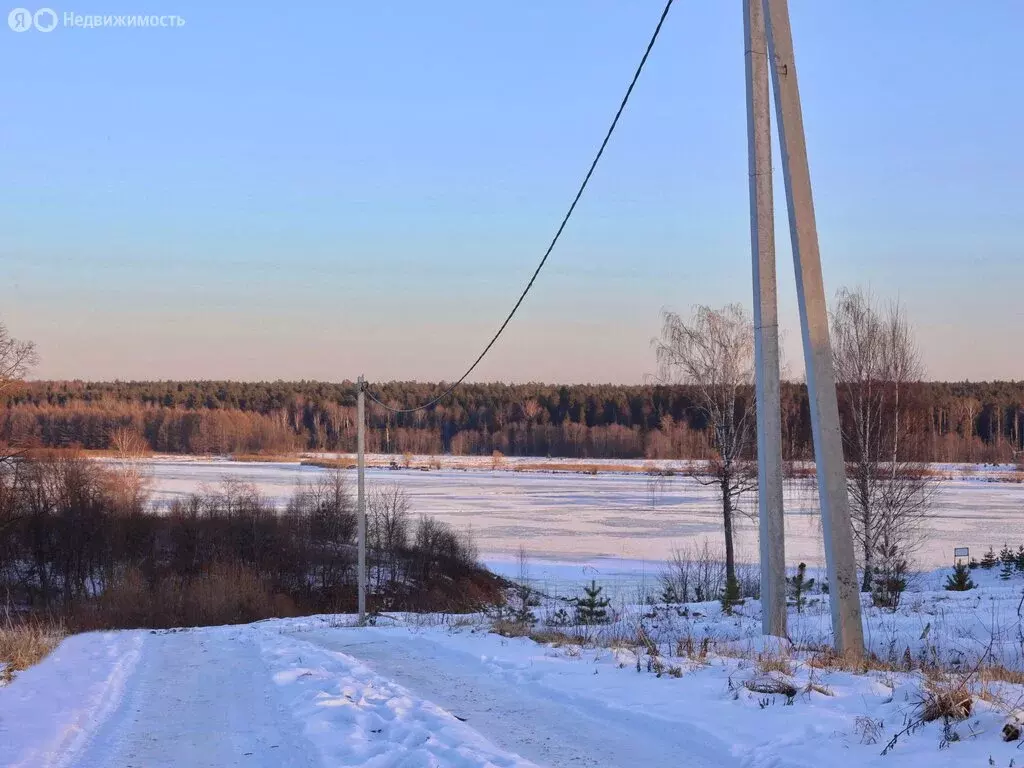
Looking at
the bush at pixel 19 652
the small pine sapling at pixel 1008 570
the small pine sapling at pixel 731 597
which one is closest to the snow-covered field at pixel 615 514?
the small pine sapling at pixel 1008 570

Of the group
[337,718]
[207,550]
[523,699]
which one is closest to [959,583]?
[523,699]

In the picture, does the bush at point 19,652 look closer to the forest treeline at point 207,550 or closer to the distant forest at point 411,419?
the forest treeline at point 207,550

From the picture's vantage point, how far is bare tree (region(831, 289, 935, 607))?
2378 centimetres

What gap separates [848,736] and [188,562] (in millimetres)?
35508

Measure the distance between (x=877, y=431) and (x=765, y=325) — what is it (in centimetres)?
1716

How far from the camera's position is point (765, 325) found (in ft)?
30.2

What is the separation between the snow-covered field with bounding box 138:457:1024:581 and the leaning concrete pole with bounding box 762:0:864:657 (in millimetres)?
18935

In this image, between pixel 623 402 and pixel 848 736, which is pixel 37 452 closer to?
pixel 848 736

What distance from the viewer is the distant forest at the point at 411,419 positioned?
9600 centimetres

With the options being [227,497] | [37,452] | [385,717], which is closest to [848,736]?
[385,717]

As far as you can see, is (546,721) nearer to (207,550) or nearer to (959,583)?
(959,583)

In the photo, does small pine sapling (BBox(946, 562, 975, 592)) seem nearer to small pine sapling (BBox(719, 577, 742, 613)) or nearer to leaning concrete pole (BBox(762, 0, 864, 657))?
small pine sapling (BBox(719, 577, 742, 613))

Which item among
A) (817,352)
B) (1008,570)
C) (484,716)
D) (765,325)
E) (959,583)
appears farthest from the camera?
(1008,570)

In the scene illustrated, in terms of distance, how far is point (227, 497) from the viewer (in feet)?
135
